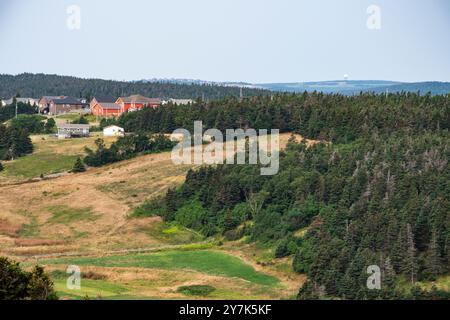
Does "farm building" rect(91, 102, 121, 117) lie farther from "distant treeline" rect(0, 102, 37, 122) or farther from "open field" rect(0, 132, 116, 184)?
"open field" rect(0, 132, 116, 184)

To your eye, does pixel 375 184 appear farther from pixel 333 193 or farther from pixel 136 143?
pixel 136 143

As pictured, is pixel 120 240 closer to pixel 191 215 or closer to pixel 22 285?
pixel 191 215

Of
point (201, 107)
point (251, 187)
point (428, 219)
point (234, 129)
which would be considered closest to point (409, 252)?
point (428, 219)

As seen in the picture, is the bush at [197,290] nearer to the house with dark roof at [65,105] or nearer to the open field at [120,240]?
the open field at [120,240]

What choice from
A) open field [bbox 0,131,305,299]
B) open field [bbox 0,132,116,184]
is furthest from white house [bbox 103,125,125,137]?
open field [bbox 0,131,305,299]

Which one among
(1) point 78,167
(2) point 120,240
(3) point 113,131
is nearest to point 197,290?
(2) point 120,240
